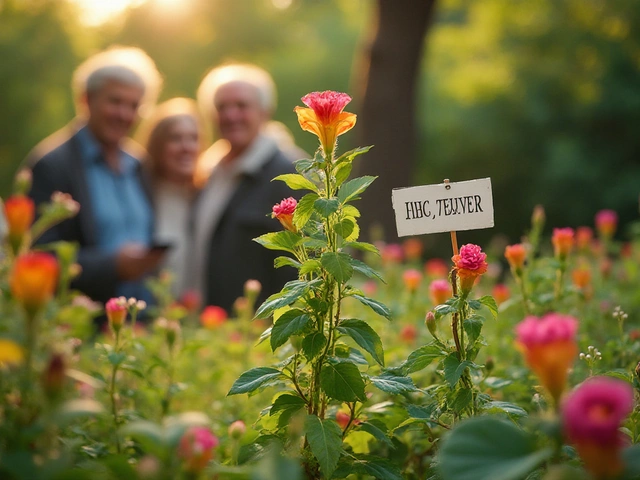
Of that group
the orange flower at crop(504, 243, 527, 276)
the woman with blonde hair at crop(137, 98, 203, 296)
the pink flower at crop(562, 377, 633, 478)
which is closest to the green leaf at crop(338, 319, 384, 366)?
the pink flower at crop(562, 377, 633, 478)

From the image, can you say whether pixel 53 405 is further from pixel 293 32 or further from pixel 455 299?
pixel 293 32

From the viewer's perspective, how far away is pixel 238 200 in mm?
3518

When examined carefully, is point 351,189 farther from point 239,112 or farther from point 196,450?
point 239,112

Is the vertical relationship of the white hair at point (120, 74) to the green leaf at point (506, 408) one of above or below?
above

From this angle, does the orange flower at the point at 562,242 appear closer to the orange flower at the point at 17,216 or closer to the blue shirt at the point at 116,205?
the orange flower at the point at 17,216

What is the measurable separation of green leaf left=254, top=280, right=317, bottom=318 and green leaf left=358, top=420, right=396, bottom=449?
0.91 feet

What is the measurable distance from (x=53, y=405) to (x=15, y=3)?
12.1m

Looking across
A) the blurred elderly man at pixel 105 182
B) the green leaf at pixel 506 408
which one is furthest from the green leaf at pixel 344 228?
the blurred elderly man at pixel 105 182

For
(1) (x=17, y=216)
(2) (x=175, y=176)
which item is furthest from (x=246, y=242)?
(1) (x=17, y=216)

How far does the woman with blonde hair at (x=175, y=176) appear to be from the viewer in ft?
12.2

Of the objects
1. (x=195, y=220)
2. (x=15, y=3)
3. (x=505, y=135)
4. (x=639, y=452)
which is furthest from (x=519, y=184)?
(x=639, y=452)

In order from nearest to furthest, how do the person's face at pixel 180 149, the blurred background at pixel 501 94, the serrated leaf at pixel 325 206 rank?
the serrated leaf at pixel 325 206, the person's face at pixel 180 149, the blurred background at pixel 501 94

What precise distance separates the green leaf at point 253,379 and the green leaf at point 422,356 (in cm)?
24

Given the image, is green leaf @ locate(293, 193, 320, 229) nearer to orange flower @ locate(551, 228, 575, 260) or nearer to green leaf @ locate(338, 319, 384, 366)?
green leaf @ locate(338, 319, 384, 366)
